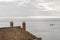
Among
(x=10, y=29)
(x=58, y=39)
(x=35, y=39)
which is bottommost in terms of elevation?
(x=58, y=39)

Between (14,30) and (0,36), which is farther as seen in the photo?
(14,30)

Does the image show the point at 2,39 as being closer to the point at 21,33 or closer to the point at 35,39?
the point at 21,33

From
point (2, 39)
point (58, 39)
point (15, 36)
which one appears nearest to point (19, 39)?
point (15, 36)

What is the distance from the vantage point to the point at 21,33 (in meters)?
45.6

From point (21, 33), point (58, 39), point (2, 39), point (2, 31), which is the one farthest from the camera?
point (58, 39)

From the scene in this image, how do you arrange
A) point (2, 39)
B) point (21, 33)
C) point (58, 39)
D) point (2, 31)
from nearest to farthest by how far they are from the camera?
point (2, 39) < point (2, 31) < point (21, 33) < point (58, 39)

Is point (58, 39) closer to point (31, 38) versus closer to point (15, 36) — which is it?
point (31, 38)

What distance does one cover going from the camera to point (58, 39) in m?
90.8

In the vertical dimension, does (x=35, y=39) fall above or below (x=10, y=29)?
below

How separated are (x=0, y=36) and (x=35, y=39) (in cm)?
1094

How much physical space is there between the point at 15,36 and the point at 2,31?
10.6 feet

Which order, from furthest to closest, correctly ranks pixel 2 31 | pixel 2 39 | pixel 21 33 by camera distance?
pixel 21 33 → pixel 2 31 → pixel 2 39

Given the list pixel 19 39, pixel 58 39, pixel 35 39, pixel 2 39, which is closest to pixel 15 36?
pixel 19 39

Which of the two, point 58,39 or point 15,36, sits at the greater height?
point 15,36
